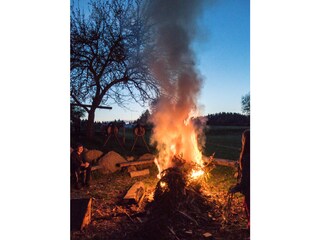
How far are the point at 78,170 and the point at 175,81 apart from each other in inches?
81.3

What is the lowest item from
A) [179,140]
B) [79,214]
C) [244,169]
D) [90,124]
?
[79,214]

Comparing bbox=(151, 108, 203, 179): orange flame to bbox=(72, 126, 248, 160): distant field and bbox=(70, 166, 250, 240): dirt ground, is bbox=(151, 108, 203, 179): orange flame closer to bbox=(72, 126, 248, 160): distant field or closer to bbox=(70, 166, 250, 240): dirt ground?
bbox=(70, 166, 250, 240): dirt ground

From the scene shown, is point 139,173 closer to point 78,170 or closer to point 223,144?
point 78,170

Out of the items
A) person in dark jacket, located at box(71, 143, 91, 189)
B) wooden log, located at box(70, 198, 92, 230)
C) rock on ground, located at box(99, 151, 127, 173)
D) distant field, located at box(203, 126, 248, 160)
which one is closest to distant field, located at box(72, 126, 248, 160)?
distant field, located at box(203, 126, 248, 160)

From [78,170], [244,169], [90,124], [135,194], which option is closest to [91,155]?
[90,124]

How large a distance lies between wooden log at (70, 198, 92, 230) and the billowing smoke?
1.34 metres

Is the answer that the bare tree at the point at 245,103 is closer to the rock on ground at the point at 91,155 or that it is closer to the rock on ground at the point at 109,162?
the rock on ground at the point at 109,162

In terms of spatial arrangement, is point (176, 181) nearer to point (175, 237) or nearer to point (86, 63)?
point (175, 237)

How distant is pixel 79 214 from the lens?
2.68m

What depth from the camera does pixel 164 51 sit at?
13.2 feet

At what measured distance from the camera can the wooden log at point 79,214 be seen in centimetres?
266
